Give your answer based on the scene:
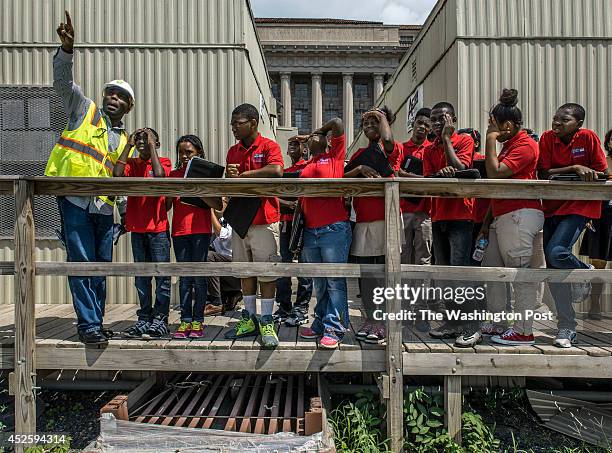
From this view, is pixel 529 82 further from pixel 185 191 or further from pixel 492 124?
pixel 185 191

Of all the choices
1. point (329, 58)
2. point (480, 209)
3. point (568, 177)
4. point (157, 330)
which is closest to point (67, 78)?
point (157, 330)

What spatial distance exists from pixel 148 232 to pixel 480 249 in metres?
2.79

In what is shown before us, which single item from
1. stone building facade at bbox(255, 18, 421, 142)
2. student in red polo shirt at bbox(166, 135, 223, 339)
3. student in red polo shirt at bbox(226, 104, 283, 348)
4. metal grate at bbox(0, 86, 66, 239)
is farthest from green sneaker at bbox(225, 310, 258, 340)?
stone building facade at bbox(255, 18, 421, 142)

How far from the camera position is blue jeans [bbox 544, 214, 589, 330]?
3.84 m

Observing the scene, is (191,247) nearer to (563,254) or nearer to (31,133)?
(563,254)

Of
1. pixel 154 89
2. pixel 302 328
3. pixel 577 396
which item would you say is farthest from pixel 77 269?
pixel 577 396

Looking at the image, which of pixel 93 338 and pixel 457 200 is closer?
pixel 93 338

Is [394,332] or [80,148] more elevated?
[80,148]

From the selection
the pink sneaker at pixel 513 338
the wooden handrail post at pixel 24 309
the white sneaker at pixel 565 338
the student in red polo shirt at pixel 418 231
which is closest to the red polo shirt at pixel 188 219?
the wooden handrail post at pixel 24 309

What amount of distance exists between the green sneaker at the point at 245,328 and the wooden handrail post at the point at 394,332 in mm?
1161

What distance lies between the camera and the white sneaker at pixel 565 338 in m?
3.87

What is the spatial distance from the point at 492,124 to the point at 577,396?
2498mm

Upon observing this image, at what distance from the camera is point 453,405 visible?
3.92m

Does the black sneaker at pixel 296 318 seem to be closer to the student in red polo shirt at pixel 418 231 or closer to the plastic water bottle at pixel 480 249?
the student in red polo shirt at pixel 418 231
